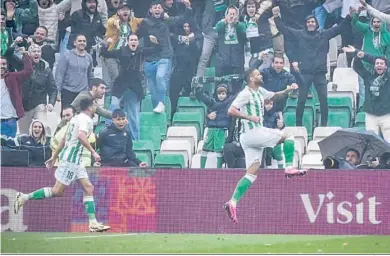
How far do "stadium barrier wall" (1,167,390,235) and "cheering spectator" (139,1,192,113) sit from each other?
152 cm

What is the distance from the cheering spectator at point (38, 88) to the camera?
1551 cm

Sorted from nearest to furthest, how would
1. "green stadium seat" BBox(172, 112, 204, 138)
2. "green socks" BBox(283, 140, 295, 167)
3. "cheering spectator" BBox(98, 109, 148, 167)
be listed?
1. "green socks" BBox(283, 140, 295, 167)
2. "cheering spectator" BBox(98, 109, 148, 167)
3. "green stadium seat" BBox(172, 112, 204, 138)

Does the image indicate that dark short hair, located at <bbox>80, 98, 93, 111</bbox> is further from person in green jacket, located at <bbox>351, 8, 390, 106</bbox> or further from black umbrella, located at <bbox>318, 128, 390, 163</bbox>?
person in green jacket, located at <bbox>351, 8, 390, 106</bbox>


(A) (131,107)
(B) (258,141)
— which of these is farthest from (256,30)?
(A) (131,107)

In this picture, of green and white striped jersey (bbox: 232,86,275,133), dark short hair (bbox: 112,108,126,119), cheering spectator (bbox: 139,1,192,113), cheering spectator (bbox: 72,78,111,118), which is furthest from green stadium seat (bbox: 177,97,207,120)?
cheering spectator (bbox: 72,78,111,118)

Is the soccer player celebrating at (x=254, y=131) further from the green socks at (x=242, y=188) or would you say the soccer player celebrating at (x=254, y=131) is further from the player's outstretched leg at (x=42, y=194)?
the player's outstretched leg at (x=42, y=194)

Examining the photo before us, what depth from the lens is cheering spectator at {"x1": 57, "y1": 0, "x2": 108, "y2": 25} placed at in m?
15.8

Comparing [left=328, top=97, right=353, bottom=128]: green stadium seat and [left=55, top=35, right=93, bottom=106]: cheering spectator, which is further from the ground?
[left=55, top=35, right=93, bottom=106]: cheering spectator

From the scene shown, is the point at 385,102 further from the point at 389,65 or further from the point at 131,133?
the point at 131,133

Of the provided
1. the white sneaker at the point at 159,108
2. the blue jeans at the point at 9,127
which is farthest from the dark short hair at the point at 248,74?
the blue jeans at the point at 9,127

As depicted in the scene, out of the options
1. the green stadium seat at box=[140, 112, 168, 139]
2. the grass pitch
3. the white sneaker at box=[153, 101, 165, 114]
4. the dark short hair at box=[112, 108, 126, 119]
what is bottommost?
the grass pitch

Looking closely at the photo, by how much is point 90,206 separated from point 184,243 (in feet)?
5.09

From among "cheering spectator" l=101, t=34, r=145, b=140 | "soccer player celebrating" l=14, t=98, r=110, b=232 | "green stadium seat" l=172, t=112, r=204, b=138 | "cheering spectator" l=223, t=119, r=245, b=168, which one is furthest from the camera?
"cheering spectator" l=101, t=34, r=145, b=140

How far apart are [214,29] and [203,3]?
41 centimetres
